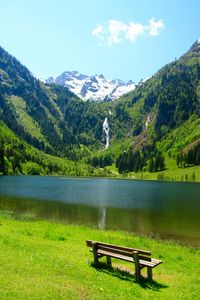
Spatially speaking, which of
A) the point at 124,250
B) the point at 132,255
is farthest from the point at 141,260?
the point at 124,250

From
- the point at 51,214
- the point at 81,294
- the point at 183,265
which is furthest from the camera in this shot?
the point at 51,214

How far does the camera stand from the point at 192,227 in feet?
225

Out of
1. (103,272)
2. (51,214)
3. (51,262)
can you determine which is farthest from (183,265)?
(51,214)

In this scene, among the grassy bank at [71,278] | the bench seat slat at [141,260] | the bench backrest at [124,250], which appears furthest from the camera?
the bench backrest at [124,250]

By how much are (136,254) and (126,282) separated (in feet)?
6.28

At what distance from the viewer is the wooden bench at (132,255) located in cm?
2275

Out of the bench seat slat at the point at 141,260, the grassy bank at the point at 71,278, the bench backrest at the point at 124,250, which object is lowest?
the grassy bank at the point at 71,278

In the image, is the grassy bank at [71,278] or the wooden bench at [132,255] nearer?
the grassy bank at [71,278]

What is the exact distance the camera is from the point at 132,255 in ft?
76.3

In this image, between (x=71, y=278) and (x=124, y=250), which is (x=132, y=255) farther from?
(x=71, y=278)

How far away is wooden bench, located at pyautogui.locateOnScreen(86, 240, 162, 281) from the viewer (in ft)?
74.6

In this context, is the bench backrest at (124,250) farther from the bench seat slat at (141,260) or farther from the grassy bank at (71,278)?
the grassy bank at (71,278)

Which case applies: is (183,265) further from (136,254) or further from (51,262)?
(51,262)

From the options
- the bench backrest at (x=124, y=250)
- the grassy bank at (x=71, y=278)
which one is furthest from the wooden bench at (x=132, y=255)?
the grassy bank at (x=71, y=278)
